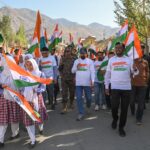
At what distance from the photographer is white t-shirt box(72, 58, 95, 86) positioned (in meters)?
9.50

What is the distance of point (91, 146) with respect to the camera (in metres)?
6.89

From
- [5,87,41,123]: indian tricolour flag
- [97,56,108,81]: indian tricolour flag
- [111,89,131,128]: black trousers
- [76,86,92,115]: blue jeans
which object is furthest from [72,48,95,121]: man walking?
[5,87,41,123]: indian tricolour flag

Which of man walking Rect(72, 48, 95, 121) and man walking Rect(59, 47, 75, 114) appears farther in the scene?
man walking Rect(59, 47, 75, 114)

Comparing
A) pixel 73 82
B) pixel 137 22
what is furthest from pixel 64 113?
pixel 137 22

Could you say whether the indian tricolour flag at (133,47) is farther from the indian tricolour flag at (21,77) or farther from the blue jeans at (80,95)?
the indian tricolour flag at (21,77)

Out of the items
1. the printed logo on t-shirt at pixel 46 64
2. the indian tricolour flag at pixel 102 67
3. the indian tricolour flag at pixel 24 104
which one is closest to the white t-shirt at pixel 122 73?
the indian tricolour flag at pixel 24 104

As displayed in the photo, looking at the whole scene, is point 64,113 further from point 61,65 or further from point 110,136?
point 110,136

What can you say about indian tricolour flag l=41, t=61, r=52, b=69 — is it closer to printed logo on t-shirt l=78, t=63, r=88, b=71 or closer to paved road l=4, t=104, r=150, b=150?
printed logo on t-shirt l=78, t=63, r=88, b=71

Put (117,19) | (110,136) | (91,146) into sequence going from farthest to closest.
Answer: (117,19)
(110,136)
(91,146)

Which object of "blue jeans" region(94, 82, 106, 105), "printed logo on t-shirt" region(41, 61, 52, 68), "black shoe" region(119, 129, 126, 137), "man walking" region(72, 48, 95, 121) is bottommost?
"black shoe" region(119, 129, 126, 137)

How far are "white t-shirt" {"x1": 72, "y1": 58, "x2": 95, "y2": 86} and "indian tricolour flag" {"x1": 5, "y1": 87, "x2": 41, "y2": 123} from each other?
290 cm

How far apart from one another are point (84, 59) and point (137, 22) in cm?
1389

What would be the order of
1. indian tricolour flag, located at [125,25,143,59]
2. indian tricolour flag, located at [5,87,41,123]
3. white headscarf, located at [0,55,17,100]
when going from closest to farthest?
indian tricolour flag, located at [5,87,41,123], white headscarf, located at [0,55,17,100], indian tricolour flag, located at [125,25,143,59]

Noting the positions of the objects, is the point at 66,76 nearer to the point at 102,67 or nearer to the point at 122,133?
the point at 102,67
